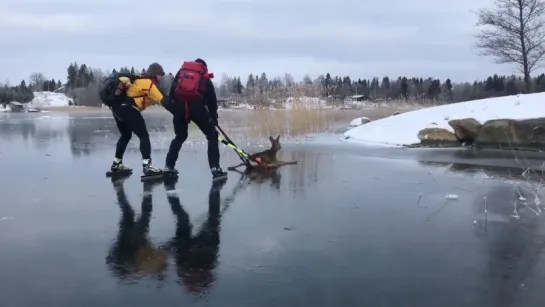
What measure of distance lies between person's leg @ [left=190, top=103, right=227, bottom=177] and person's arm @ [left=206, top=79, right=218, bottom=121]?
0.36 ft

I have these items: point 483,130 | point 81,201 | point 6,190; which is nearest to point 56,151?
point 6,190

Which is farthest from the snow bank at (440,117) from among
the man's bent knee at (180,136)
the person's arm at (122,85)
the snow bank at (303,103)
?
the person's arm at (122,85)

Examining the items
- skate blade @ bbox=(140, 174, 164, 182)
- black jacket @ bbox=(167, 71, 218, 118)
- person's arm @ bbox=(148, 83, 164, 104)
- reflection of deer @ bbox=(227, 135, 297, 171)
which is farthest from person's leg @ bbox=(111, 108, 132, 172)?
reflection of deer @ bbox=(227, 135, 297, 171)

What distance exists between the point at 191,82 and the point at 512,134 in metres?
8.17

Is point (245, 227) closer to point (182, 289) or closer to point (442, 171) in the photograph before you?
point (182, 289)

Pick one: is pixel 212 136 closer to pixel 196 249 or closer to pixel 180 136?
pixel 180 136

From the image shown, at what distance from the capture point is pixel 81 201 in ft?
22.9

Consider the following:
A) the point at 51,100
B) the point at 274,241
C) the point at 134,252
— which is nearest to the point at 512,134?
the point at 274,241

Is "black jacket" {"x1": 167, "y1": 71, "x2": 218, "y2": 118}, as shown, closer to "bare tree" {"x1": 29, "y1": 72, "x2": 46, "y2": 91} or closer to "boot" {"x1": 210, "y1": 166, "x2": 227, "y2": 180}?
"boot" {"x1": 210, "y1": 166, "x2": 227, "y2": 180}

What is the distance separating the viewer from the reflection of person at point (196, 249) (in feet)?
13.0

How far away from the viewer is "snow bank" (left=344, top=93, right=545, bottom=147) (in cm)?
1357

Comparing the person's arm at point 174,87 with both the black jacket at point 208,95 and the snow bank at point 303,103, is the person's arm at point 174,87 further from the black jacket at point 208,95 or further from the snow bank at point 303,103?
the snow bank at point 303,103

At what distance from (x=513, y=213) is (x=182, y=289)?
13.2ft

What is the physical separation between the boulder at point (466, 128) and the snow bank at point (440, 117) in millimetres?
137
